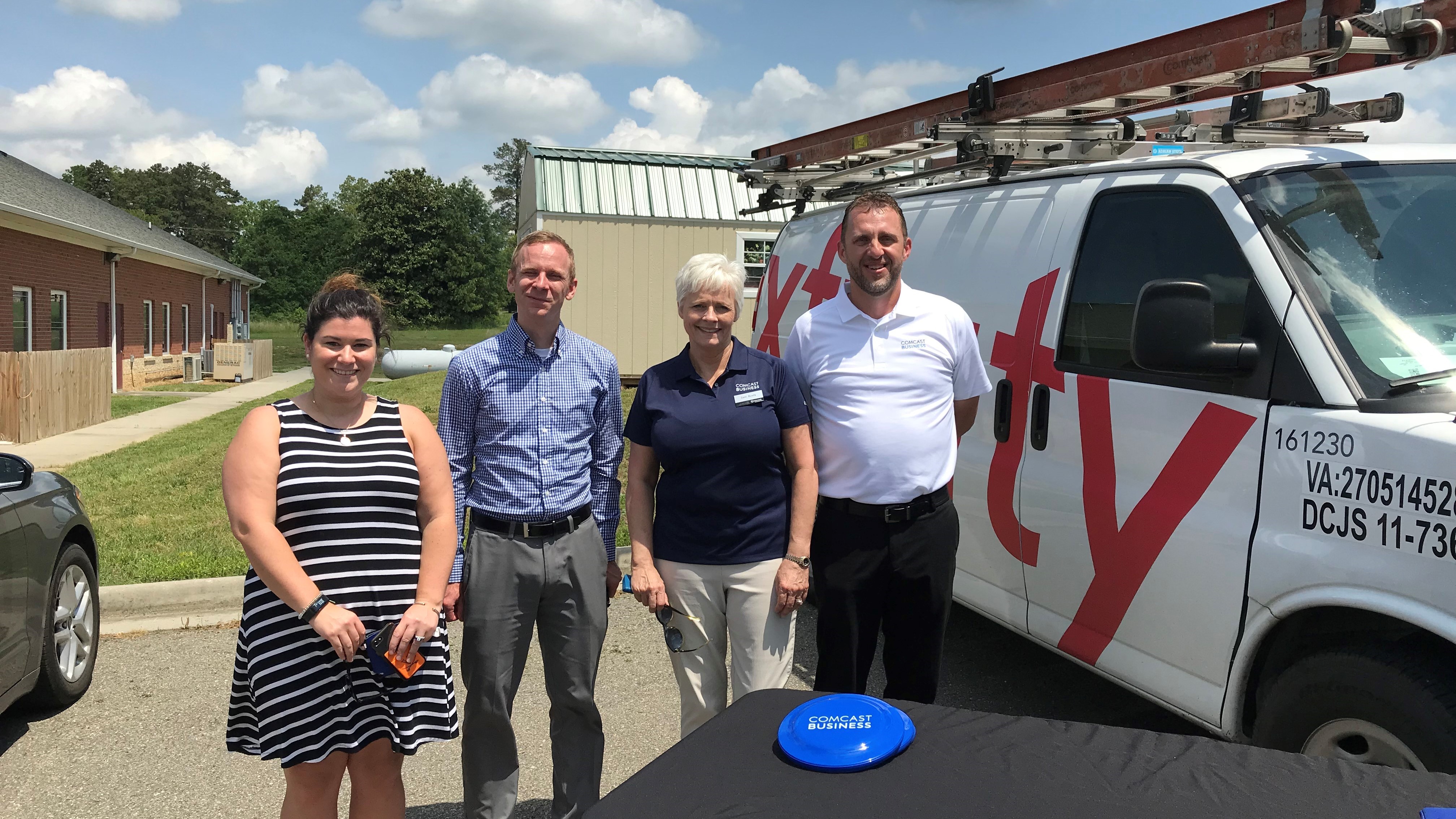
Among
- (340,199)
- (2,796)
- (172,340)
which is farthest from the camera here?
(340,199)

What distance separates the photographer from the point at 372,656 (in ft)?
9.37

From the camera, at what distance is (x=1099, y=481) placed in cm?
374

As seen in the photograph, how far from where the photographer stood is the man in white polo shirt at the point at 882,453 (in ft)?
10.9

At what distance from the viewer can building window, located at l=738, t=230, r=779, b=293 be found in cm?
1992

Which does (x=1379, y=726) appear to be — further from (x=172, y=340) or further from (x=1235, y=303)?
(x=172, y=340)

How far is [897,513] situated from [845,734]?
144 cm

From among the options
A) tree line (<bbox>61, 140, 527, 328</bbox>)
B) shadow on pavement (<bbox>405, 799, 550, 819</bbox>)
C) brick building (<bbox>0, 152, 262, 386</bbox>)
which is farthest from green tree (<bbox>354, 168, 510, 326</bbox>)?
shadow on pavement (<bbox>405, 799, 550, 819</bbox>)

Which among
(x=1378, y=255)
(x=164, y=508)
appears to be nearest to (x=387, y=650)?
(x=1378, y=255)

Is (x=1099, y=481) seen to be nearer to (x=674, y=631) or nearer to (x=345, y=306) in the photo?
(x=674, y=631)

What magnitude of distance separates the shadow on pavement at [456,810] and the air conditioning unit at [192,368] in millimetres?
27584

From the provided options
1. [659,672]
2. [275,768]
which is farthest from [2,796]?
[659,672]

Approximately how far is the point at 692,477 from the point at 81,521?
3.52 meters

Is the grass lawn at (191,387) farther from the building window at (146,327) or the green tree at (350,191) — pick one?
the green tree at (350,191)

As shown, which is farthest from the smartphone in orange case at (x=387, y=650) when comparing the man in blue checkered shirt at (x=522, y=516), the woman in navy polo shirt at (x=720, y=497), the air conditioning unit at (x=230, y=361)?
the air conditioning unit at (x=230, y=361)
